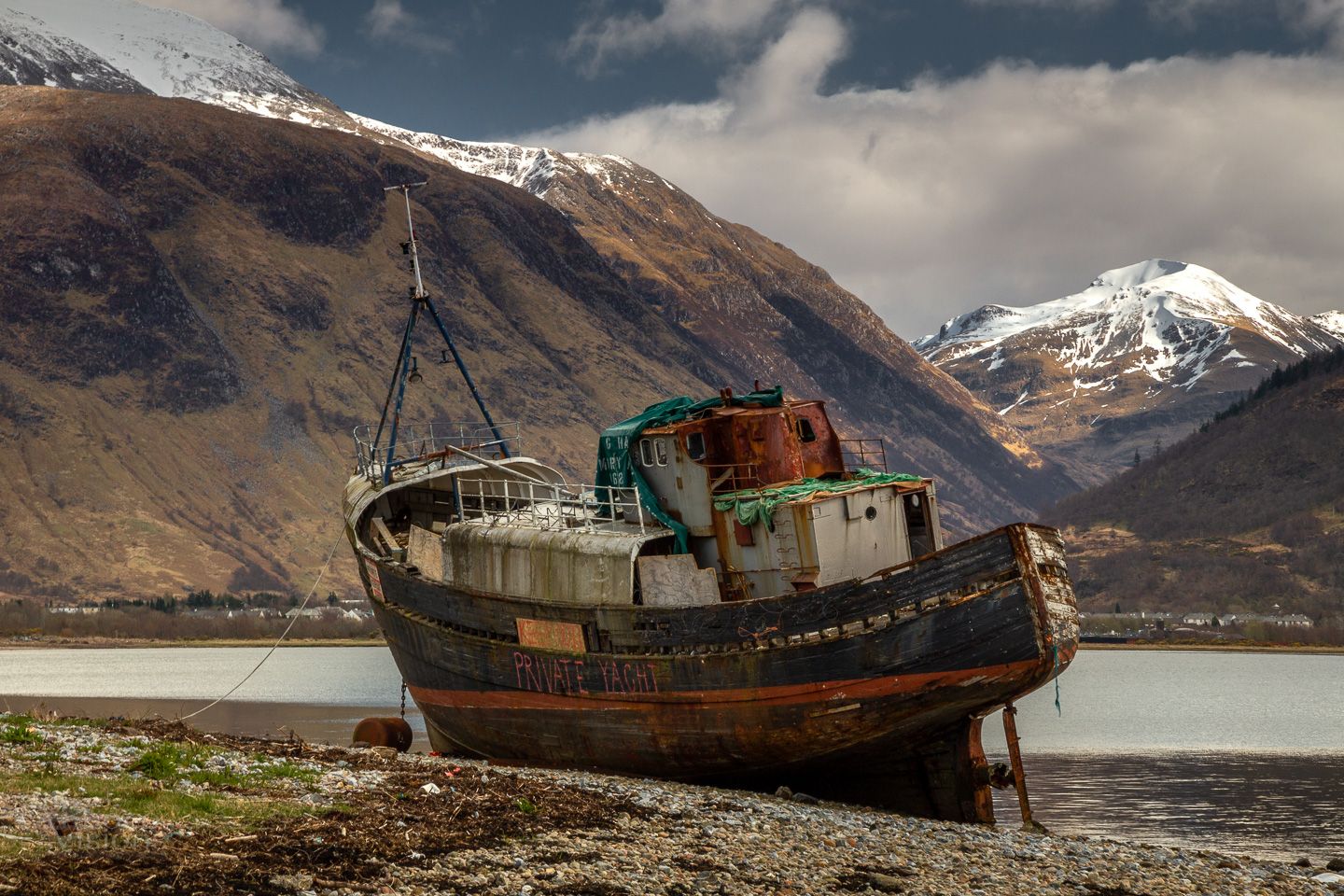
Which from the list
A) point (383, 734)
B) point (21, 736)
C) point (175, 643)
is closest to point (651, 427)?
point (383, 734)

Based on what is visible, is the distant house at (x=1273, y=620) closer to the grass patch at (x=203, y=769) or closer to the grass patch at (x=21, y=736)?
the grass patch at (x=203, y=769)

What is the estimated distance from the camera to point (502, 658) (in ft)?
122

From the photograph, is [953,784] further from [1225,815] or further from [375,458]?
[375,458]

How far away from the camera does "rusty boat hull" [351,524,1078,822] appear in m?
28.7

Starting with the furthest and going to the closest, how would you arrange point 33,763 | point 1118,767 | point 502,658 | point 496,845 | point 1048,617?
1. point 1118,767
2. point 502,658
3. point 1048,617
4. point 33,763
5. point 496,845

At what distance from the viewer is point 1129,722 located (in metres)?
71.6

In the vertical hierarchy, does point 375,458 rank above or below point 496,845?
above

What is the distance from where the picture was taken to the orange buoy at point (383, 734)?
40.2 meters

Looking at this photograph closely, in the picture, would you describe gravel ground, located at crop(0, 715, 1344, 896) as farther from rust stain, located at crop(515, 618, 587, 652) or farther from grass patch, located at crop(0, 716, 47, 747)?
rust stain, located at crop(515, 618, 587, 652)

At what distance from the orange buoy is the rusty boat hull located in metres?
4.95

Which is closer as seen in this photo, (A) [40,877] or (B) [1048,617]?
(A) [40,877]

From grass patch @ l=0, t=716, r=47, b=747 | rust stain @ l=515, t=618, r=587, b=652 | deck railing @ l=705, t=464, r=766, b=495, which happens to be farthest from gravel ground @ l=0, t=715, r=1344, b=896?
deck railing @ l=705, t=464, r=766, b=495

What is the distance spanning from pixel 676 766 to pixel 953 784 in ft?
21.3

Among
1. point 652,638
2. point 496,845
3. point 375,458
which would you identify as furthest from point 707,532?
point 375,458
